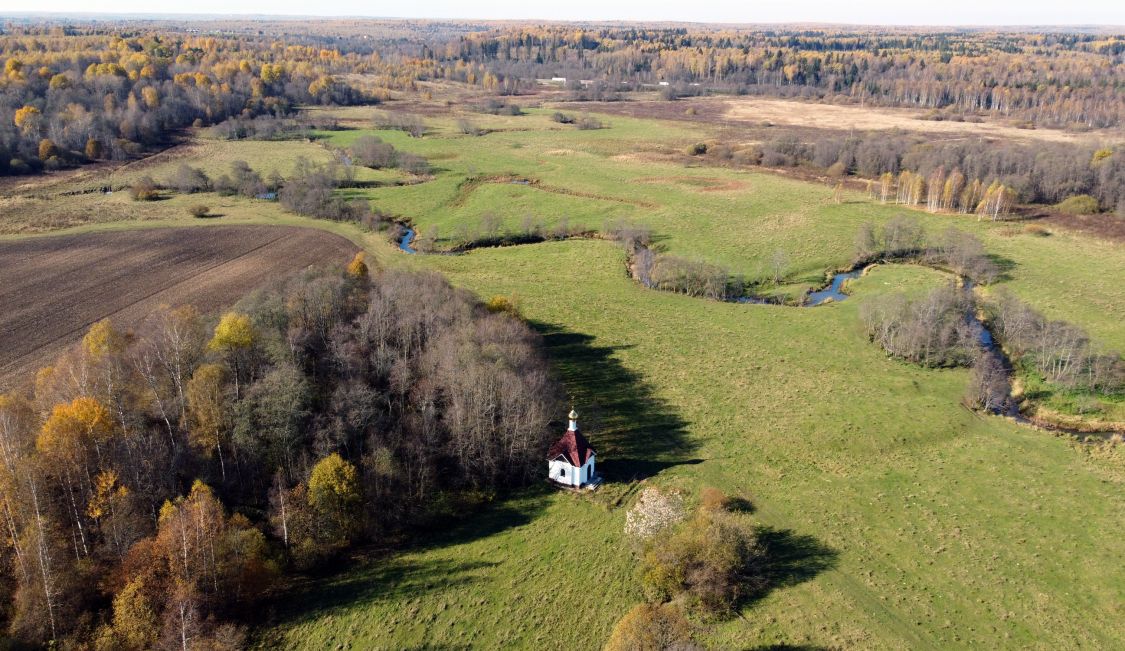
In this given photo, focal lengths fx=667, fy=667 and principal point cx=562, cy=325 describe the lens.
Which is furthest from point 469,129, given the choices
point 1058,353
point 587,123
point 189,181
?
point 1058,353

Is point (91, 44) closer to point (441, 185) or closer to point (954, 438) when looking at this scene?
point (441, 185)

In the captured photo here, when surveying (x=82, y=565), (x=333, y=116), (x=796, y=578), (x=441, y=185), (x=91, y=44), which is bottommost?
(x=796, y=578)

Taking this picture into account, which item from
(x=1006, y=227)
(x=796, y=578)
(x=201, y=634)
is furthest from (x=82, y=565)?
(x=1006, y=227)

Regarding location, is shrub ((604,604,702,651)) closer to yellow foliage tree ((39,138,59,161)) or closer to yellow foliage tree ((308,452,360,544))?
yellow foliage tree ((308,452,360,544))

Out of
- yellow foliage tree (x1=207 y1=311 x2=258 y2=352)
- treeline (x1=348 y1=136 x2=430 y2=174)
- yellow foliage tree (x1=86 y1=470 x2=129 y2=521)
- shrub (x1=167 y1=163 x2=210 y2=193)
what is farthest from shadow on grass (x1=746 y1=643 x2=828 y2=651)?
shrub (x1=167 y1=163 x2=210 y2=193)

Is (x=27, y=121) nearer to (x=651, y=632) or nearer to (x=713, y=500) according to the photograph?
(x=713, y=500)

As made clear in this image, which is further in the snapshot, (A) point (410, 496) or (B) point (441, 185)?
(B) point (441, 185)

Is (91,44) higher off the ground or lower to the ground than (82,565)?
higher

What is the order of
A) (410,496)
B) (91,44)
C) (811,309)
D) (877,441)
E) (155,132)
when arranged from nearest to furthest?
(410,496) < (877,441) < (811,309) < (155,132) < (91,44)
